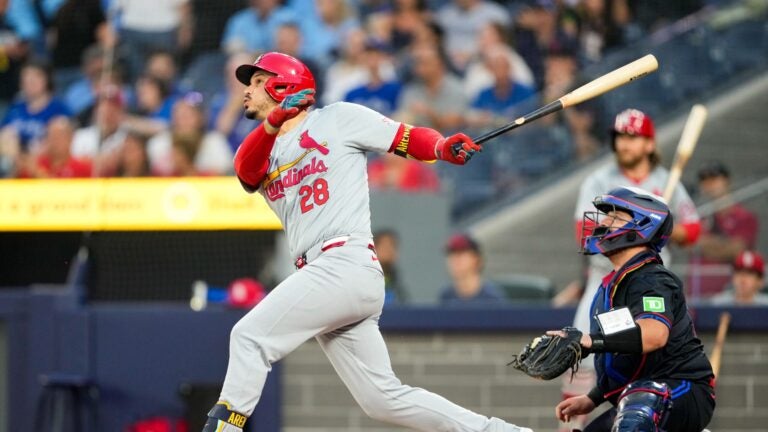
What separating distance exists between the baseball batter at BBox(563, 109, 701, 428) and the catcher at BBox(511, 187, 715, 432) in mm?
1624

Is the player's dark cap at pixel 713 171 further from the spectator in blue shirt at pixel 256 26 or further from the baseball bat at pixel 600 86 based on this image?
the spectator in blue shirt at pixel 256 26

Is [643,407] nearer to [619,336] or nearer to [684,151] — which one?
[619,336]

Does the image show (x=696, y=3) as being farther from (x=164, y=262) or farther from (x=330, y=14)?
(x=164, y=262)

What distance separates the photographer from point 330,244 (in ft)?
15.1

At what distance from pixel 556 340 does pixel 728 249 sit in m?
4.20

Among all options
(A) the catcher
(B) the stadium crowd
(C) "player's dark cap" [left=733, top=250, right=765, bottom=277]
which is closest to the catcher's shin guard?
(A) the catcher

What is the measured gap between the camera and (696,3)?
10.0 metres

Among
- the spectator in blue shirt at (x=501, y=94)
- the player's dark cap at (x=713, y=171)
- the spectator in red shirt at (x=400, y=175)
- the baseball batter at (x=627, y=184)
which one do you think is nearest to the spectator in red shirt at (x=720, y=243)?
the player's dark cap at (x=713, y=171)

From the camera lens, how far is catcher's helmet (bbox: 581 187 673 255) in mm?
4285

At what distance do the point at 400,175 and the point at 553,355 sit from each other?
5186 mm

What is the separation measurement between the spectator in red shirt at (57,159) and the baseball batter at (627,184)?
5139 mm

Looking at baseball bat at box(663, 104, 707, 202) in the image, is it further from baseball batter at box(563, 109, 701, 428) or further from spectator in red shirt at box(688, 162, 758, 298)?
spectator in red shirt at box(688, 162, 758, 298)

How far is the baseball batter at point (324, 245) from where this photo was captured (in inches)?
176

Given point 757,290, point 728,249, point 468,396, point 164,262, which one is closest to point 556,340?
point 468,396
